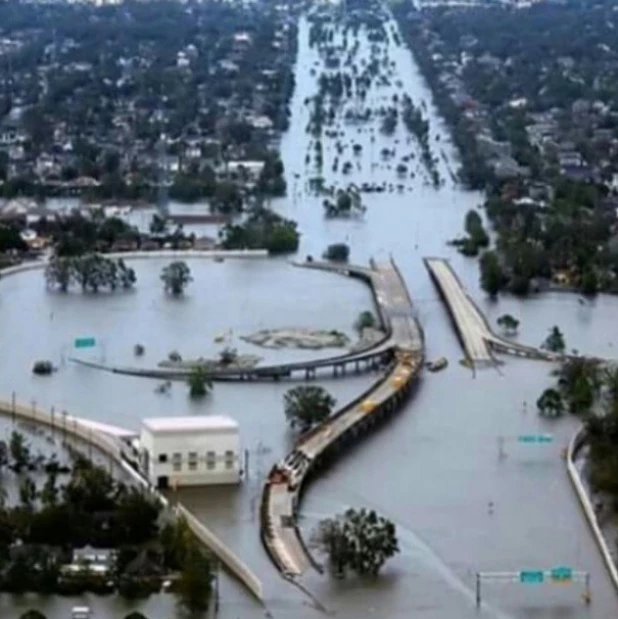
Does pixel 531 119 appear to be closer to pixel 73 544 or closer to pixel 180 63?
pixel 180 63

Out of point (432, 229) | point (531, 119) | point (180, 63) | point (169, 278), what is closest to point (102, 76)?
point (180, 63)

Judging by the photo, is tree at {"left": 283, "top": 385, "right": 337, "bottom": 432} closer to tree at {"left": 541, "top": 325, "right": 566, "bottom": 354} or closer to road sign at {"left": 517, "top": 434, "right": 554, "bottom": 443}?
road sign at {"left": 517, "top": 434, "right": 554, "bottom": 443}

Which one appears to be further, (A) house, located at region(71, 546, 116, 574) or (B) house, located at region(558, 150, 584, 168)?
(B) house, located at region(558, 150, 584, 168)

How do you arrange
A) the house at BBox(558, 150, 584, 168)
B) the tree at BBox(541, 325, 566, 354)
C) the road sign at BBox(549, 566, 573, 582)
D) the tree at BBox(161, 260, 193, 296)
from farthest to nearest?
1. the house at BBox(558, 150, 584, 168)
2. the tree at BBox(161, 260, 193, 296)
3. the tree at BBox(541, 325, 566, 354)
4. the road sign at BBox(549, 566, 573, 582)

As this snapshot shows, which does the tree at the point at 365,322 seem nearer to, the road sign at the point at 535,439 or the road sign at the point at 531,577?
the road sign at the point at 535,439

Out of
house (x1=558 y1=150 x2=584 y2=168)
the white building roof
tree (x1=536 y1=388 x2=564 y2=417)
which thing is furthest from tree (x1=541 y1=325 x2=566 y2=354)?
house (x1=558 y1=150 x2=584 y2=168)

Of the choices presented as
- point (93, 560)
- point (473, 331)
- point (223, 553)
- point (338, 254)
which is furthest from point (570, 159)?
point (93, 560)

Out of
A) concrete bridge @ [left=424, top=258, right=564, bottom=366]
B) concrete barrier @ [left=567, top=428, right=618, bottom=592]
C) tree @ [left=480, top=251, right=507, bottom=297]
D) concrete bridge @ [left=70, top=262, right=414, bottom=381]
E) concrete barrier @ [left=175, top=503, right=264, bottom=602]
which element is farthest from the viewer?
tree @ [left=480, top=251, right=507, bottom=297]

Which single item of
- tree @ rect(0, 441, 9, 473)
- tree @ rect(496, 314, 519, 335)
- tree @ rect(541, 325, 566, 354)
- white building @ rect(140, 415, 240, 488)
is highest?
white building @ rect(140, 415, 240, 488)
